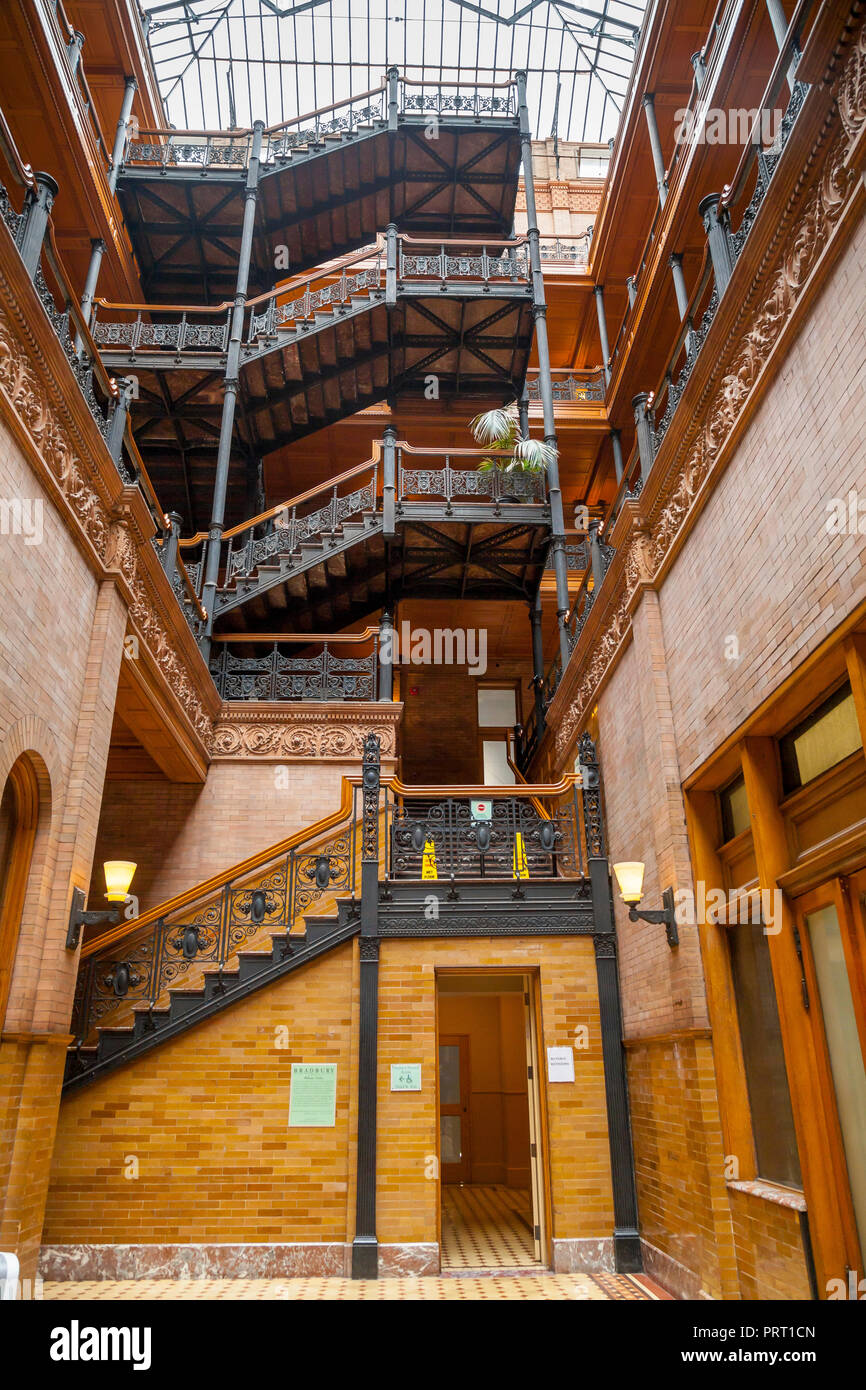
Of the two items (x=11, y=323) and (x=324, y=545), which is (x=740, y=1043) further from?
(x=324, y=545)

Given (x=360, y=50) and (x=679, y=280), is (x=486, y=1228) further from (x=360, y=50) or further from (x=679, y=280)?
(x=360, y=50)

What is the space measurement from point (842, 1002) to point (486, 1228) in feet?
23.3

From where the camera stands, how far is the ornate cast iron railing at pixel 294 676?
537 inches

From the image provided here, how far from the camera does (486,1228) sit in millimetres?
10023

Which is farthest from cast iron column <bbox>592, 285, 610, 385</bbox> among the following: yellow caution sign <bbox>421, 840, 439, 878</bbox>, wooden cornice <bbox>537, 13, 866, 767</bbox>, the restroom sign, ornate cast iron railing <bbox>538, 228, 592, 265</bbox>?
the restroom sign

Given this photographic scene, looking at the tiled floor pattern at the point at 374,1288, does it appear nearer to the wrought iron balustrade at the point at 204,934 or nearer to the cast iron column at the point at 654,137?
the wrought iron balustrade at the point at 204,934

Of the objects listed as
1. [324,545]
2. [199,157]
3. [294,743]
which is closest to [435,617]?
[324,545]

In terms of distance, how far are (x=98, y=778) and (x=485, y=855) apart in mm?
4342

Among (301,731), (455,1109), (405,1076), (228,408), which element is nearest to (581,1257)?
(405,1076)

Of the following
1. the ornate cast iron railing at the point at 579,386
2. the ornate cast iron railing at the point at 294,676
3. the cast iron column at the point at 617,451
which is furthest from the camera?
the ornate cast iron railing at the point at 579,386

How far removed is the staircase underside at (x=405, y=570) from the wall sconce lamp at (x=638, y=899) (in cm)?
863

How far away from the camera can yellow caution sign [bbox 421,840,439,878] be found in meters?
9.84

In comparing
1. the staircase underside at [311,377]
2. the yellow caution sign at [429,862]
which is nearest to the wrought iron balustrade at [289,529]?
the staircase underside at [311,377]

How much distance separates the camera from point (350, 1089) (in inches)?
332
